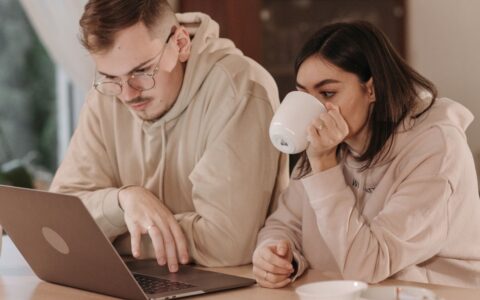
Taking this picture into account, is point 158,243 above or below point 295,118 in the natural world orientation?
below

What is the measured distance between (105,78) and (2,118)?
171cm

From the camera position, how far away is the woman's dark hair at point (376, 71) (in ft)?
5.58

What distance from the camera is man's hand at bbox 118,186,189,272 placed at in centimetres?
178

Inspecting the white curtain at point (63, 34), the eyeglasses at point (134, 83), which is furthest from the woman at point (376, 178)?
the white curtain at point (63, 34)

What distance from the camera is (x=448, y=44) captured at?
3857 millimetres

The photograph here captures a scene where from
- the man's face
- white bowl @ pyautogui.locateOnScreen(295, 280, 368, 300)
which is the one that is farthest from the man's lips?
white bowl @ pyautogui.locateOnScreen(295, 280, 368, 300)

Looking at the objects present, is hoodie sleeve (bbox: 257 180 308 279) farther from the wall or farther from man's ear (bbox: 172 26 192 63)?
the wall

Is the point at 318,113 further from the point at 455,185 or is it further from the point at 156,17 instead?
the point at 156,17

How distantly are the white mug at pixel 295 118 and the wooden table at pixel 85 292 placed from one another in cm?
26

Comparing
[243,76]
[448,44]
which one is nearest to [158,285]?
[243,76]

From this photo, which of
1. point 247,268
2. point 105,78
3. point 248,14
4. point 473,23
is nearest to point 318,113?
point 247,268

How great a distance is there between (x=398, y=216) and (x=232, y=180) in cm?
40

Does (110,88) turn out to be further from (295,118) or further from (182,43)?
(295,118)

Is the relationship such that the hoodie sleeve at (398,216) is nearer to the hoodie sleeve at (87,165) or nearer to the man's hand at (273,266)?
the man's hand at (273,266)
